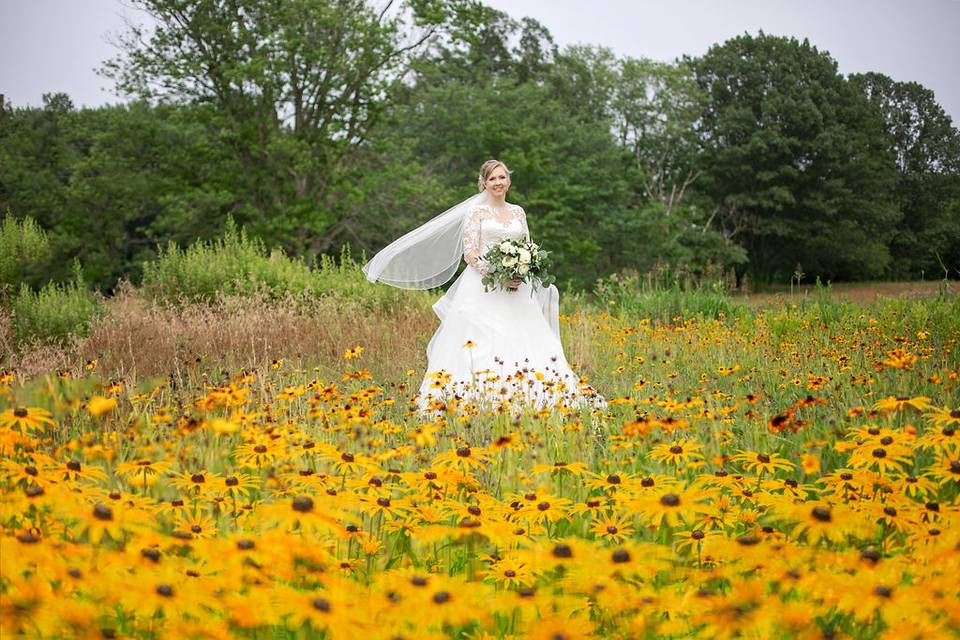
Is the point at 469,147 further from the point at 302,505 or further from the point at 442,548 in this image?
the point at 302,505

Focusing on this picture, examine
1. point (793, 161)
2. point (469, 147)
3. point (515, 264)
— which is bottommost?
point (515, 264)

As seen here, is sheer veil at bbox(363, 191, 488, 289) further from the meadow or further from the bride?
the meadow

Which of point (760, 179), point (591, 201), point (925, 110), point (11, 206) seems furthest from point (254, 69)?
point (925, 110)

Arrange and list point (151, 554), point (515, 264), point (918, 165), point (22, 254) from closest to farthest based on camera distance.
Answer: point (151, 554) → point (515, 264) → point (22, 254) → point (918, 165)

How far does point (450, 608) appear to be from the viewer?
1382 mm

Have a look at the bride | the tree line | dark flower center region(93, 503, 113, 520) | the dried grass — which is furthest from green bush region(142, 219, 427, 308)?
dark flower center region(93, 503, 113, 520)

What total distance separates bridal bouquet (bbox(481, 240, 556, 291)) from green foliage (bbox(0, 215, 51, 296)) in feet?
31.8

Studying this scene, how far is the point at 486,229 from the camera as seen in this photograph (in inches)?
264

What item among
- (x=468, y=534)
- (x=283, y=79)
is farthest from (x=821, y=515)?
(x=283, y=79)

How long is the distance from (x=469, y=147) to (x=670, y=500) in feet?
78.8

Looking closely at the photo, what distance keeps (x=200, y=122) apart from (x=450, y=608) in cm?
1899

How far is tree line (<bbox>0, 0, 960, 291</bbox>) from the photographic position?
1752 cm

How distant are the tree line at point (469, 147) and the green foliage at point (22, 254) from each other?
1.21ft

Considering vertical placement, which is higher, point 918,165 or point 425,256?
point 918,165
